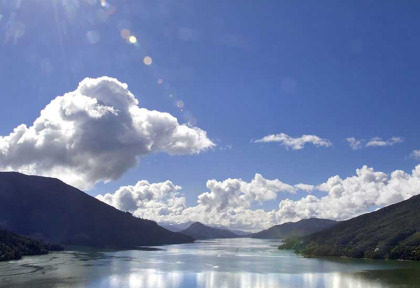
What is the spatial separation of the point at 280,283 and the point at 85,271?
240 ft

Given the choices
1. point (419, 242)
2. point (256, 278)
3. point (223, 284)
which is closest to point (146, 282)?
point (223, 284)

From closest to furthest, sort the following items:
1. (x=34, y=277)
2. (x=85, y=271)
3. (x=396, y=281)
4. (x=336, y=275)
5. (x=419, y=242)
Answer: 1. (x=396, y=281)
2. (x=34, y=277)
3. (x=336, y=275)
4. (x=85, y=271)
5. (x=419, y=242)

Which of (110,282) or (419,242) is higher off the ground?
(419,242)

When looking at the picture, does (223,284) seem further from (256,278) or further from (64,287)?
(64,287)

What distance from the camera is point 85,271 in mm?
153125

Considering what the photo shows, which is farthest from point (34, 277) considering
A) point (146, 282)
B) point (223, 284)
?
point (223, 284)

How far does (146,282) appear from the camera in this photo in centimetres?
12506

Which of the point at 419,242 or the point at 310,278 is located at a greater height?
the point at 419,242

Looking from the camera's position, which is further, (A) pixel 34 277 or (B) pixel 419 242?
(B) pixel 419 242

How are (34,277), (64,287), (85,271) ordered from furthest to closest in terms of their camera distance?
1. (85,271)
2. (34,277)
3. (64,287)

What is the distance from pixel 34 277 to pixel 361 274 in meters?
106

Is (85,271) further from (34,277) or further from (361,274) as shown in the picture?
(361,274)

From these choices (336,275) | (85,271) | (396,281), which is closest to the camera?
(396,281)

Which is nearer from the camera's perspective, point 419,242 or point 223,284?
point 223,284
